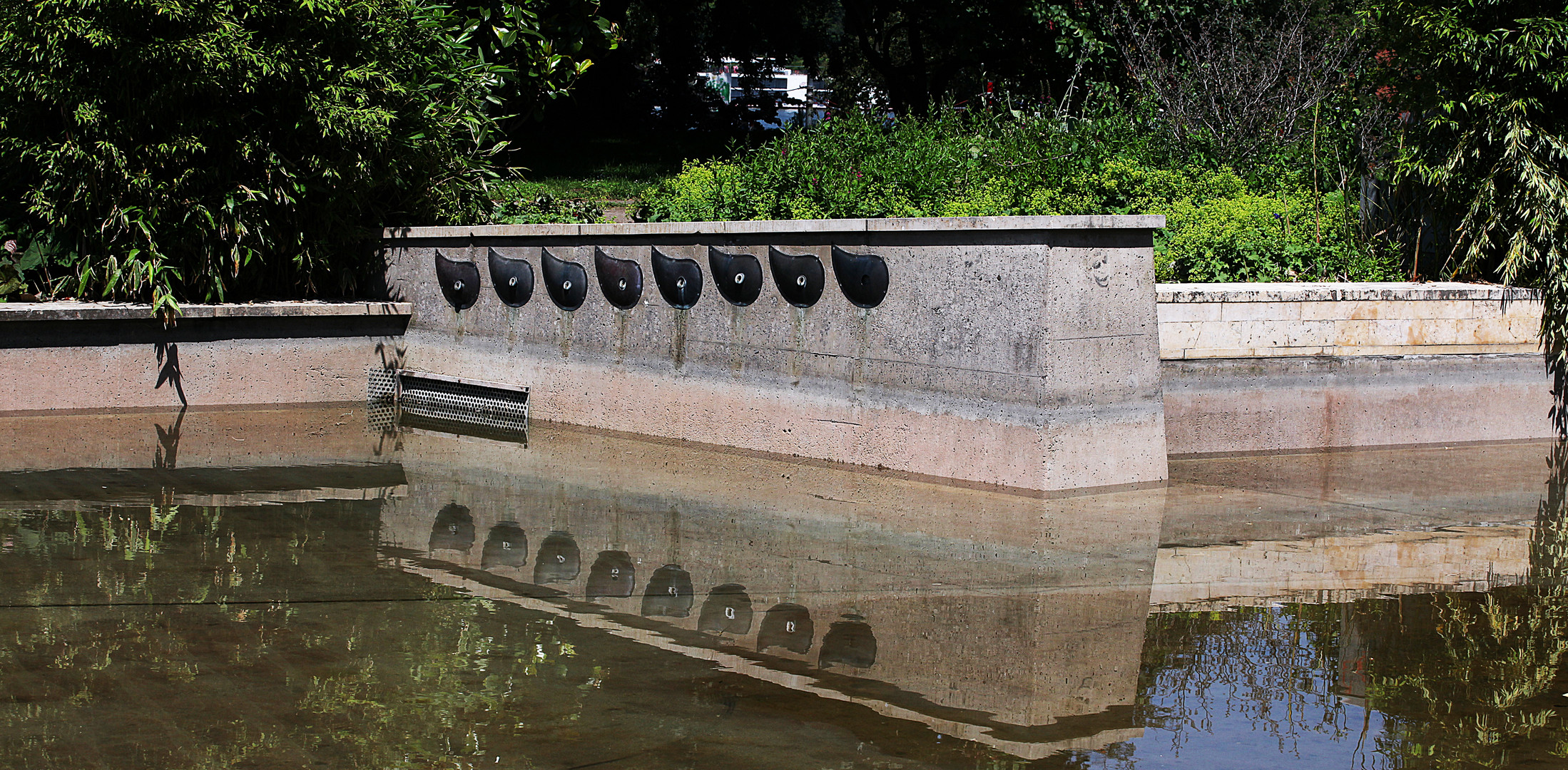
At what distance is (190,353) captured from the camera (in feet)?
33.0

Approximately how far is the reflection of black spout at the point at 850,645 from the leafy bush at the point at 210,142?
6.72 m

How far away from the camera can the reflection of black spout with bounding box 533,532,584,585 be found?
568cm

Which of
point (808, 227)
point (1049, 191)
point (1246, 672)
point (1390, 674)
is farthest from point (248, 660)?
point (1049, 191)

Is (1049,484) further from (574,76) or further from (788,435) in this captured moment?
(574,76)

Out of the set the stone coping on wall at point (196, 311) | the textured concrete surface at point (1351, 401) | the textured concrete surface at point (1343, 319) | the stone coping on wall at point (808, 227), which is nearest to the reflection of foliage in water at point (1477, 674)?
the stone coping on wall at point (808, 227)

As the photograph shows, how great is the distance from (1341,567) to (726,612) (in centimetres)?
278

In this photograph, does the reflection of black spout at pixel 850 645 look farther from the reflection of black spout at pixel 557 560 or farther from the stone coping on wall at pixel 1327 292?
the stone coping on wall at pixel 1327 292

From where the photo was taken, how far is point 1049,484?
7.10 metres

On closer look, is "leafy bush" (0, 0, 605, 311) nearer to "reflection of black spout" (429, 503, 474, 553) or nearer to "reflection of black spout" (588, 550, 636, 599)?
"reflection of black spout" (429, 503, 474, 553)

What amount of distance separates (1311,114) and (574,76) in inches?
304

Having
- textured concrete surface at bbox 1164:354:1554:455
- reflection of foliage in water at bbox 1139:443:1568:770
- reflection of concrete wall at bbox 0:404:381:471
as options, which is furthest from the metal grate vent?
reflection of foliage in water at bbox 1139:443:1568:770

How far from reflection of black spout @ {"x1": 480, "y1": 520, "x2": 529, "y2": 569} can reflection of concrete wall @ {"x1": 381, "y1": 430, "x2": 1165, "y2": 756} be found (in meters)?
0.05

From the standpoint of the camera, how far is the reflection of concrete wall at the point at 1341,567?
5500 mm

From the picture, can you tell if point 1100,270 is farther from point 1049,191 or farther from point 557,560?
point 1049,191
